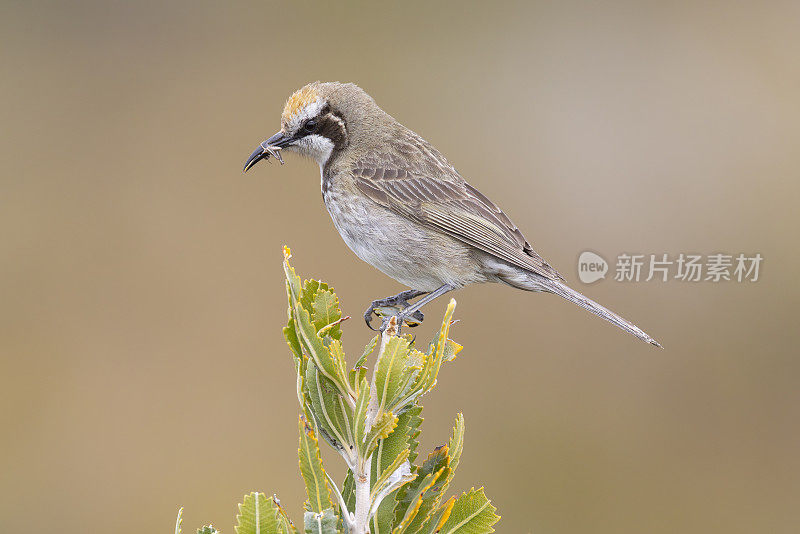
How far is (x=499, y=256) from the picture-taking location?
286cm

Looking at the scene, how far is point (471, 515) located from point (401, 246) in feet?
4.54

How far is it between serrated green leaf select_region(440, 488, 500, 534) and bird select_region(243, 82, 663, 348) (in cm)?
114

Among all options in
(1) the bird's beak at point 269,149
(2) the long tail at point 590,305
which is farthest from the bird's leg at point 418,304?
(1) the bird's beak at point 269,149

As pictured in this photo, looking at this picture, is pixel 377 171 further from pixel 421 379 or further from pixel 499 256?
pixel 421 379

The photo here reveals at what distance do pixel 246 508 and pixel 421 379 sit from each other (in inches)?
17.1

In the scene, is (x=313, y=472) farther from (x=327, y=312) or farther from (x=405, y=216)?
(x=405, y=216)

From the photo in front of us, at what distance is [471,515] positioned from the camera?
65.2 inches

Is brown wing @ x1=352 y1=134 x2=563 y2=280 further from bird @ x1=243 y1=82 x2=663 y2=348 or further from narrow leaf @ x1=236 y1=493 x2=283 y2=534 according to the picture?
narrow leaf @ x1=236 y1=493 x2=283 y2=534

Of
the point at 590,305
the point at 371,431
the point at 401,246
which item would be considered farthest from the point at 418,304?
the point at 371,431

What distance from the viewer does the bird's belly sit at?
9.50ft

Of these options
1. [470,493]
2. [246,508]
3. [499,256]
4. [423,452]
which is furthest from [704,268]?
[246,508]

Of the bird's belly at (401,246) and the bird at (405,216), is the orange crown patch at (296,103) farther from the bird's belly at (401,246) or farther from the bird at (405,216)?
the bird's belly at (401,246)

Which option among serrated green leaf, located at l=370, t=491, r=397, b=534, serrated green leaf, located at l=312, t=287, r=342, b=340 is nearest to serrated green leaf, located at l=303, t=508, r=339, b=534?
serrated green leaf, located at l=370, t=491, r=397, b=534

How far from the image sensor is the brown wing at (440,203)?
2900 mm
